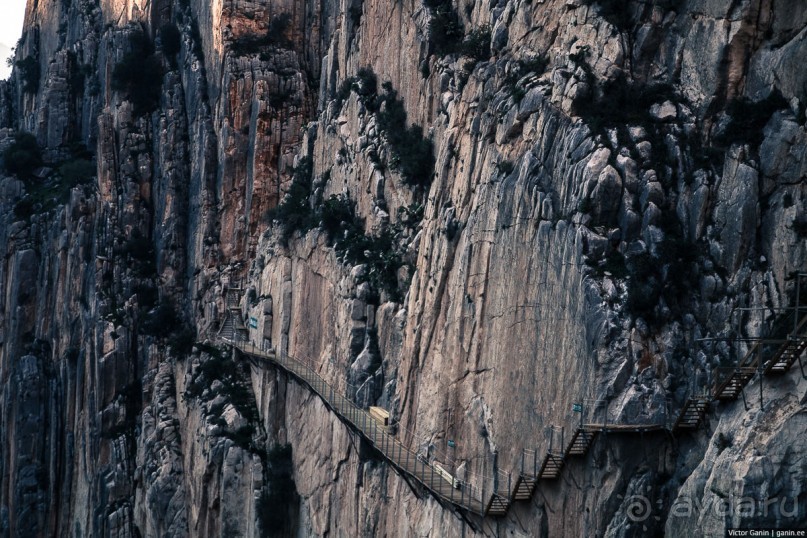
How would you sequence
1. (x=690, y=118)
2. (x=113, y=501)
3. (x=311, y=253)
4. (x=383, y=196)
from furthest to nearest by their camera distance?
(x=113, y=501), (x=311, y=253), (x=383, y=196), (x=690, y=118)

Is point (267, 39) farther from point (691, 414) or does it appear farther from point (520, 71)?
point (691, 414)

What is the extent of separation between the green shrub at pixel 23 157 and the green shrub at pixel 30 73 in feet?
27.5

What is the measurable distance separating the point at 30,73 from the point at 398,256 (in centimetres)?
6599

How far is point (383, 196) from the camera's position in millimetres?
51094

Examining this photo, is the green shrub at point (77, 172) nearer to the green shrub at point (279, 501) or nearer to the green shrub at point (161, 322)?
the green shrub at point (161, 322)

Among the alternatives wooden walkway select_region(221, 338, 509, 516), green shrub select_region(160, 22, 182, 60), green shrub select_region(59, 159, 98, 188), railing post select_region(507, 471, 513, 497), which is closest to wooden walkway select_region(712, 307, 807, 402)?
railing post select_region(507, 471, 513, 497)

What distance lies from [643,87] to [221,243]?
42478 millimetres

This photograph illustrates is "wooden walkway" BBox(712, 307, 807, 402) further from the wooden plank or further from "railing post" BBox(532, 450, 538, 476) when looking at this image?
the wooden plank

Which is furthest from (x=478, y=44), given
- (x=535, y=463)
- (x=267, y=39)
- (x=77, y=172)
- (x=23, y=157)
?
(x=23, y=157)

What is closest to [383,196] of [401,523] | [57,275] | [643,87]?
[401,523]

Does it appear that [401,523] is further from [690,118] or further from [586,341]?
[690,118]

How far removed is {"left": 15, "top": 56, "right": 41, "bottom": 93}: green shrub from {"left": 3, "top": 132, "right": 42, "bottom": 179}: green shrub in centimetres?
839

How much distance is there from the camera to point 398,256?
1898 inches

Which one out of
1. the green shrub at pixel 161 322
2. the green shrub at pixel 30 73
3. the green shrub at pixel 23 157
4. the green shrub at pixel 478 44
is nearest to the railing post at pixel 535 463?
the green shrub at pixel 478 44
